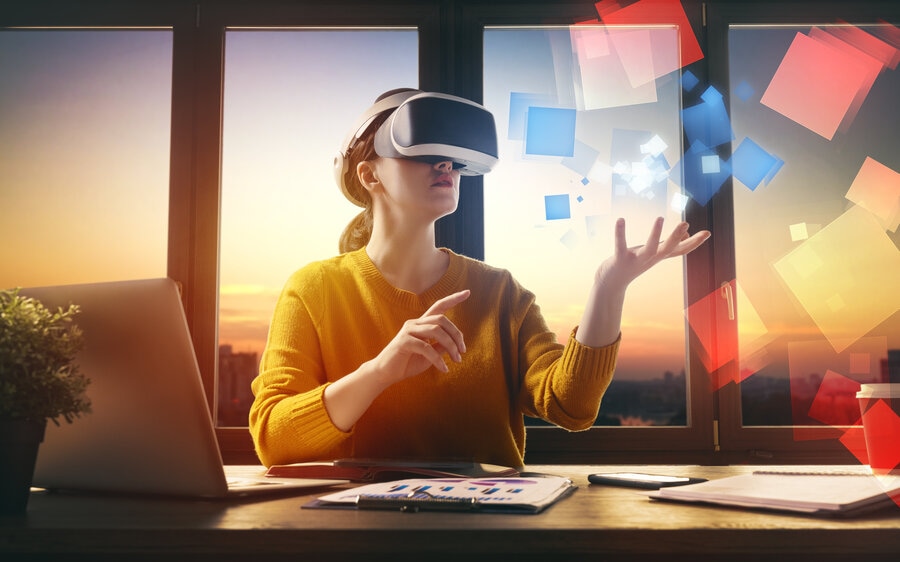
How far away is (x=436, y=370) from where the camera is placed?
1623 millimetres

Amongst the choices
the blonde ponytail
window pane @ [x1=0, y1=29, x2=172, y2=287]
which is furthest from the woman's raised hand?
window pane @ [x1=0, y1=29, x2=172, y2=287]

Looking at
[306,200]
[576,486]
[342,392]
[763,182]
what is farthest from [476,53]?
[576,486]

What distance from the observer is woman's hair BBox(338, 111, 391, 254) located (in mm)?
1666

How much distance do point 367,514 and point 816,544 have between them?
453 millimetres

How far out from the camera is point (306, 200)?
2521 mm

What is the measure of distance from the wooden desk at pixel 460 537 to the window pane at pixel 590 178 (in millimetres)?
1662

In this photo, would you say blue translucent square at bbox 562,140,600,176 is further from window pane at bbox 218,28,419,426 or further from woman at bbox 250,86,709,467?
woman at bbox 250,86,709,467

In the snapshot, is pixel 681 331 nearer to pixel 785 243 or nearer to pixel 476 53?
pixel 785 243

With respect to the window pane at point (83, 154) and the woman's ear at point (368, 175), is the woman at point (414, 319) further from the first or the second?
the window pane at point (83, 154)

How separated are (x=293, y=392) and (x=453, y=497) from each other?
2.10 feet

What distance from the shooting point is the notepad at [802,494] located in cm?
81

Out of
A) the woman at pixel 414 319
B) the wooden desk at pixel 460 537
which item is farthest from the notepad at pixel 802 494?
the woman at pixel 414 319

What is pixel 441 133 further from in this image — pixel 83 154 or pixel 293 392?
pixel 83 154

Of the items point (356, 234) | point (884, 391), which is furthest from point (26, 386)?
point (884, 391)
